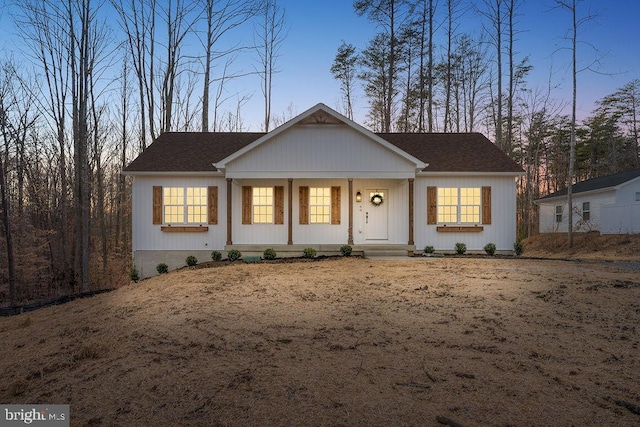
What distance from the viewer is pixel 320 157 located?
12992mm

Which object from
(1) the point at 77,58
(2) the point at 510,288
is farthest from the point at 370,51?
(2) the point at 510,288

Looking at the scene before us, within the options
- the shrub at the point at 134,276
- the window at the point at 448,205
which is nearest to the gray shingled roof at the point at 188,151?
the shrub at the point at 134,276

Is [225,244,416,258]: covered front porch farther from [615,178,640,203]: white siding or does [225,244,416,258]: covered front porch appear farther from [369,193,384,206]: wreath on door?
[615,178,640,203]: white siding

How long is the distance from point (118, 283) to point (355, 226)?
11.3 metres

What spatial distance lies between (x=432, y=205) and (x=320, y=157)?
4608mm

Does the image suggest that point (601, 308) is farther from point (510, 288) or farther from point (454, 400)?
point (454, 400)

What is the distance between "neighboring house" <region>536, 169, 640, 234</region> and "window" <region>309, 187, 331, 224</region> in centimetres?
1650

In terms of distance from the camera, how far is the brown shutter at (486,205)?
13.5 metres

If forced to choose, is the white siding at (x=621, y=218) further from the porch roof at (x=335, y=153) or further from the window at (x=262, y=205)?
the window at (x=262, y=205)

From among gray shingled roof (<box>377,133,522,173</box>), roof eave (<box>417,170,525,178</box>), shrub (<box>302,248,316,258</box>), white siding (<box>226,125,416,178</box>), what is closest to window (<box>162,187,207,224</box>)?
white siding (<box>226,125,416,178</box>)

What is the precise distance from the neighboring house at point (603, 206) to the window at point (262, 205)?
18.7m

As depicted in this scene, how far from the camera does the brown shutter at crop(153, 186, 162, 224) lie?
13.2m

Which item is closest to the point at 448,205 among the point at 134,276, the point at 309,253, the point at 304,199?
the point at 304,199

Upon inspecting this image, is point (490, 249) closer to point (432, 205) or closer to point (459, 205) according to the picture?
point (459, 205)
